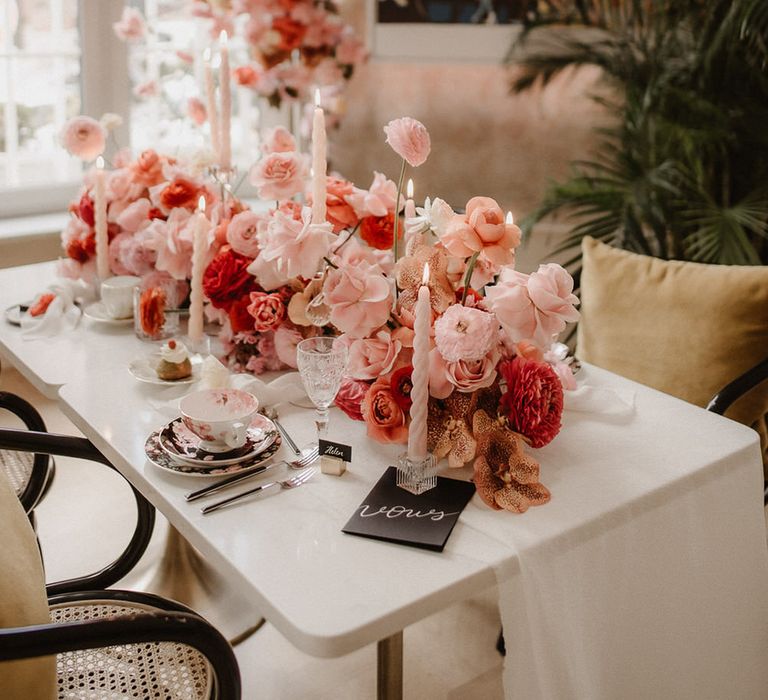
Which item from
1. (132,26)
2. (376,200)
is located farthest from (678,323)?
(132,26)

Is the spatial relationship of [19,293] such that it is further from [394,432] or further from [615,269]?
[615,269]

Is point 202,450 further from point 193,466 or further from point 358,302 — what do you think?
point 358,302

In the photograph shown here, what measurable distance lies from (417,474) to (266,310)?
0.48 metres

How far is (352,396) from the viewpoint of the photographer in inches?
58.4

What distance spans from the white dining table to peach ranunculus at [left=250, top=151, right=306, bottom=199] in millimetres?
406

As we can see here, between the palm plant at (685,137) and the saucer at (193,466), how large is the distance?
141 cm

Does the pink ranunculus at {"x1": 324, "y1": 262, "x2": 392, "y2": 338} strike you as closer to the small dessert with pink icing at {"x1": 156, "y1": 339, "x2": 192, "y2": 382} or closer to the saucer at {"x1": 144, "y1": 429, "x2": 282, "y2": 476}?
the saucer at {"x1": 144, "y1": 429, "x2": 282, "y2": 476}

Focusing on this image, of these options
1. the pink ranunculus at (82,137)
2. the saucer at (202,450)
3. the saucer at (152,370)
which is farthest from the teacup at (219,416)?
the pink ranunculus at (82,137)

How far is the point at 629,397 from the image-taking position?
Answer: 1631mm

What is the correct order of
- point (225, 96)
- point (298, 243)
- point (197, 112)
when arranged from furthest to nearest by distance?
point (197, 112)
point (225, 96)
point (298, 243)

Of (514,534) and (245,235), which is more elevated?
(245,235)

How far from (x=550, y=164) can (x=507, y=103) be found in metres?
0.29

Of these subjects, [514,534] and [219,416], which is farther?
[219,416]

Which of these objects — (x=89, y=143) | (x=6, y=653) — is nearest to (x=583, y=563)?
(x=6, y=653)
